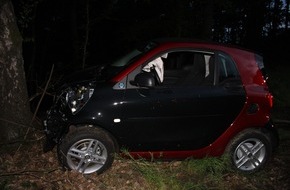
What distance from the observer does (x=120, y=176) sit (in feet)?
18.6

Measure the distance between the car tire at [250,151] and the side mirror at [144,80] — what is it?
5.94 feet

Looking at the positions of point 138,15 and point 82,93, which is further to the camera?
point 138,15

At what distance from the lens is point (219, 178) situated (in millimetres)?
5895

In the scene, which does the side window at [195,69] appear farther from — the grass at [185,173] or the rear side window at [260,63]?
the grass at [185,173]

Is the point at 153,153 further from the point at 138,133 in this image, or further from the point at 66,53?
the point at 66,53

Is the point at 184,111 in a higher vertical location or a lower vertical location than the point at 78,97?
lower

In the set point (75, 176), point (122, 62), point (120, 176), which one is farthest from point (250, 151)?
point (75, 176)

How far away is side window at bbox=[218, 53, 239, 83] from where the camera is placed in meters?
5.95

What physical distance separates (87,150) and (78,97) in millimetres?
775

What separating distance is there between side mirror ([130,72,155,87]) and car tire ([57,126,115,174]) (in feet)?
2.91

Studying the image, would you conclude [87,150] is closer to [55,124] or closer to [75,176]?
[75,176]

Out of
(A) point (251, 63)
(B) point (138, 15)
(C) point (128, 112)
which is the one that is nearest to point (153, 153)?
(C) point (128, 112)

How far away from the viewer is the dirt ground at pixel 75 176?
16.9 ft

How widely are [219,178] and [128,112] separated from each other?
1763 mm
